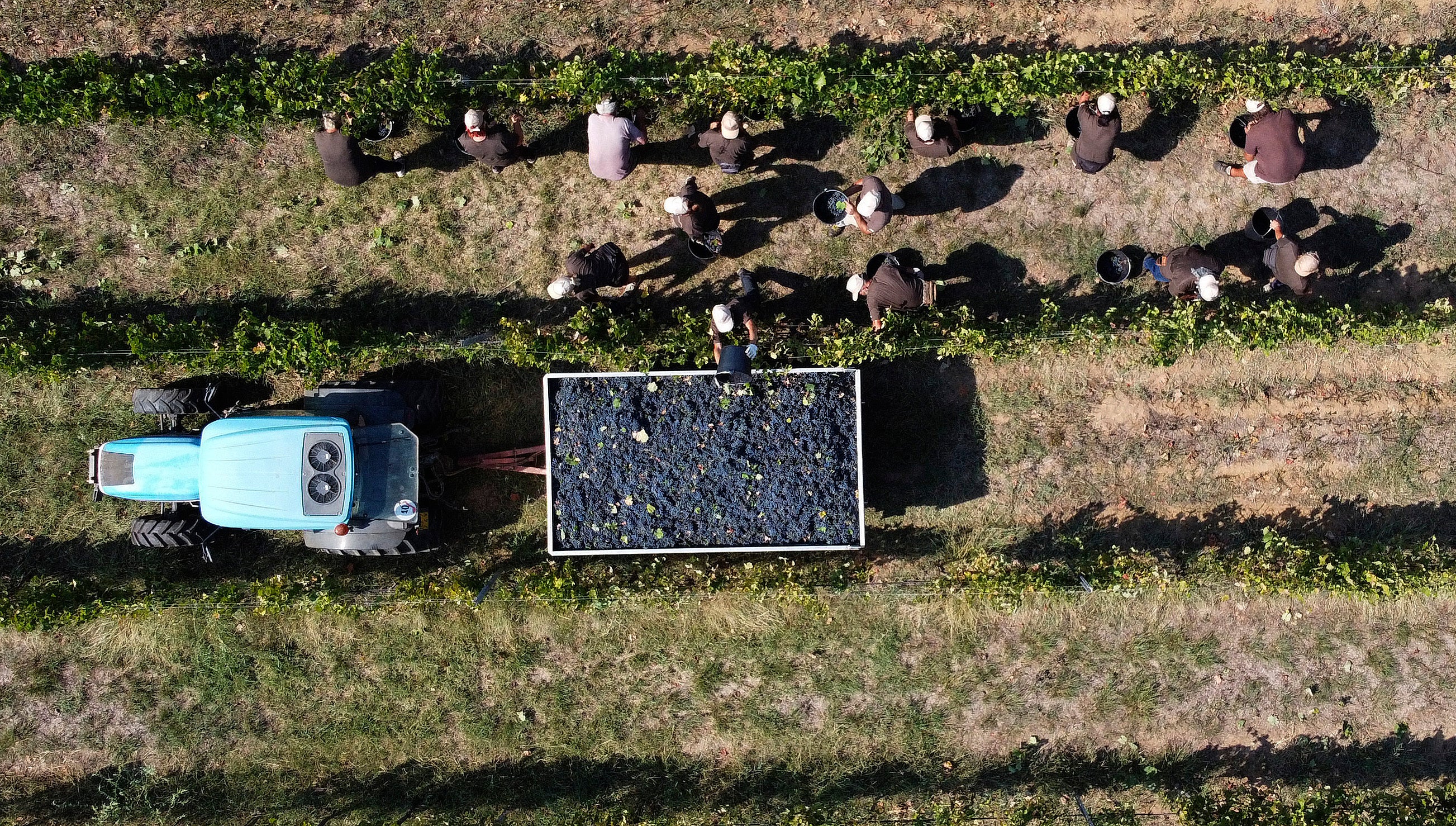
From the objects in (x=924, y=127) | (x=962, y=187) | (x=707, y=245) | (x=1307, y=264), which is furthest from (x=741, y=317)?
(x=1307, y=264)

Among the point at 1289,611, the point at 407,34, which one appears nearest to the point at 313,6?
the point at 407,34

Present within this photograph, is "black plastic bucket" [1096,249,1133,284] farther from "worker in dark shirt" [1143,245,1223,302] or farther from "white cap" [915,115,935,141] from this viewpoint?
"white cap" [915,115,935,141]

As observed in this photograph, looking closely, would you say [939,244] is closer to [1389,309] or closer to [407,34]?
[1389,309]

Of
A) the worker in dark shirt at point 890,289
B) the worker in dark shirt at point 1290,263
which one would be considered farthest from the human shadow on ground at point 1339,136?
the worker in dark shirt at point 890,289

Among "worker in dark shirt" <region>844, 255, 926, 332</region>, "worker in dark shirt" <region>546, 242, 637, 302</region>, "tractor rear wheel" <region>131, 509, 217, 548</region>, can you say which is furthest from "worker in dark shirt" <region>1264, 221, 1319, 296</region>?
"tractor rear wheel" <region>131, 509, 217, 548</region>

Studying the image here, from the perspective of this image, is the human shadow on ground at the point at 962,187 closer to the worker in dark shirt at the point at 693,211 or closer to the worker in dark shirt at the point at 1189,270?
the worker in dark shirt at the point at 1189,270
